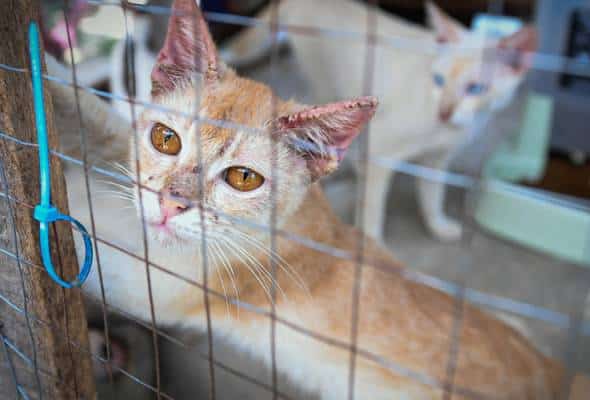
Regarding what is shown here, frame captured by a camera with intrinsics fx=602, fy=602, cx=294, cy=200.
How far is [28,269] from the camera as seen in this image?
1046mm

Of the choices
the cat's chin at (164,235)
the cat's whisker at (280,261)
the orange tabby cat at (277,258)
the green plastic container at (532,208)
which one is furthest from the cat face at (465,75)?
the cat's chin at (164,235)

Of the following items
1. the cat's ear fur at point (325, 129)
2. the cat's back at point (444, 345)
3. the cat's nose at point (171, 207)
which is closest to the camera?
the cat's ear fur at point (325, 129)

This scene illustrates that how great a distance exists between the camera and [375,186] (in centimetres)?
240

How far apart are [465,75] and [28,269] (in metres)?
1.64

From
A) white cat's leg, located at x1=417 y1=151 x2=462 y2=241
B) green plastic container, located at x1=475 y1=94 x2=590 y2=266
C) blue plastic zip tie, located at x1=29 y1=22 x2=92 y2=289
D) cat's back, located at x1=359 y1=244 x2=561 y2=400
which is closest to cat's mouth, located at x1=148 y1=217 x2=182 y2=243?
blue plastic zip tie, located at x1=29 y1=22 x2=92 y2=289

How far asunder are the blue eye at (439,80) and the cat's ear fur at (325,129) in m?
1.34

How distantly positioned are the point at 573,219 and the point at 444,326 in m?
1.05

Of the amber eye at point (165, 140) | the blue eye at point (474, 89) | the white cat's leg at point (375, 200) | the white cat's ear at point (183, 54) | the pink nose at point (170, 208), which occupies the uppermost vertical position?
the white cat's ear at point (183, 54)

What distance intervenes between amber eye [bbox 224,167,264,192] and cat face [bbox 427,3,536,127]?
1277 millimetres

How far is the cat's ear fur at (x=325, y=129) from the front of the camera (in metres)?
0.85

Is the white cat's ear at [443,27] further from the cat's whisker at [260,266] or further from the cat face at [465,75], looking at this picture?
the cat's whisker at [260,266]

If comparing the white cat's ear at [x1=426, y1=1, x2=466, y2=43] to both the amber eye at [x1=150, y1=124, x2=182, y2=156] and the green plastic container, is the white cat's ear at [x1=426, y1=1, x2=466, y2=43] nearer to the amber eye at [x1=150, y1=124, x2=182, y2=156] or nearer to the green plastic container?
the green plastic container

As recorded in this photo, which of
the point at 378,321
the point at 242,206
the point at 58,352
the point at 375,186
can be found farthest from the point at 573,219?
the point at 58,352

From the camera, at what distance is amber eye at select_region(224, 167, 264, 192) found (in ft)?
3.44
